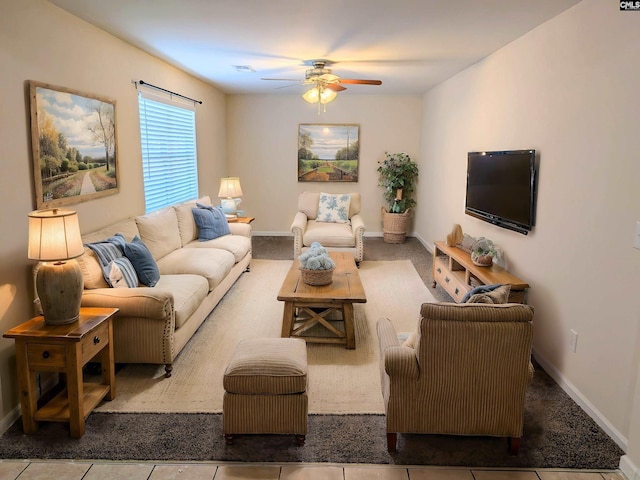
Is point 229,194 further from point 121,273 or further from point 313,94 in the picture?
point 121,273

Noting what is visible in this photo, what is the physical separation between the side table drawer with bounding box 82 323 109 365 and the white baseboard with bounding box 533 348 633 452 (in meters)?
2.81

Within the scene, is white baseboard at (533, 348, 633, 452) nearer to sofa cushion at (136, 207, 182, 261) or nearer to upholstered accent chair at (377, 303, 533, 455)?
upholstered accent chair at (377, 303, 533, 455)

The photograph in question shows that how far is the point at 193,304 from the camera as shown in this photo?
358cm

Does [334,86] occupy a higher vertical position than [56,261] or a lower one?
higher

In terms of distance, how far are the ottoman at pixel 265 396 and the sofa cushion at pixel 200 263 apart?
183 centimetres

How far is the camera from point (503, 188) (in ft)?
13.4

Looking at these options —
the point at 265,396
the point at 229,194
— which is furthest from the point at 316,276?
the point at 229,194

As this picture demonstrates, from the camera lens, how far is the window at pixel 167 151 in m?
4.85

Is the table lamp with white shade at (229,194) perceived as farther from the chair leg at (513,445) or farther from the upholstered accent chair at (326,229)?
the chair leg at (513,445)

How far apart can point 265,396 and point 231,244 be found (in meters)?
2.99

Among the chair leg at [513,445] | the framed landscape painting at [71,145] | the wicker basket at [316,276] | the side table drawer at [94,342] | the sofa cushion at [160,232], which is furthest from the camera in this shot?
the sofa cushion at [160,232]

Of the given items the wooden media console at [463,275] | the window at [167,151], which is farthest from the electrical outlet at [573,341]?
the window at [167,151]

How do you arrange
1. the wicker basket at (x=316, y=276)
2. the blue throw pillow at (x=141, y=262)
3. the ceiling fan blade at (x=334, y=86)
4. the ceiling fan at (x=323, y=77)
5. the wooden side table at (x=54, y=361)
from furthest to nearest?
the ceiling fan blade at (x=334, y=86)
the ceiling fan at (x=323, y=77)
the wicker basket at (x=316, y=276)
the blue throw pillow at (x=141, y=262)
the wooden side table at (x=54, y=361)

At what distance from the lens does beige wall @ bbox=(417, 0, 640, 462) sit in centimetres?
248
